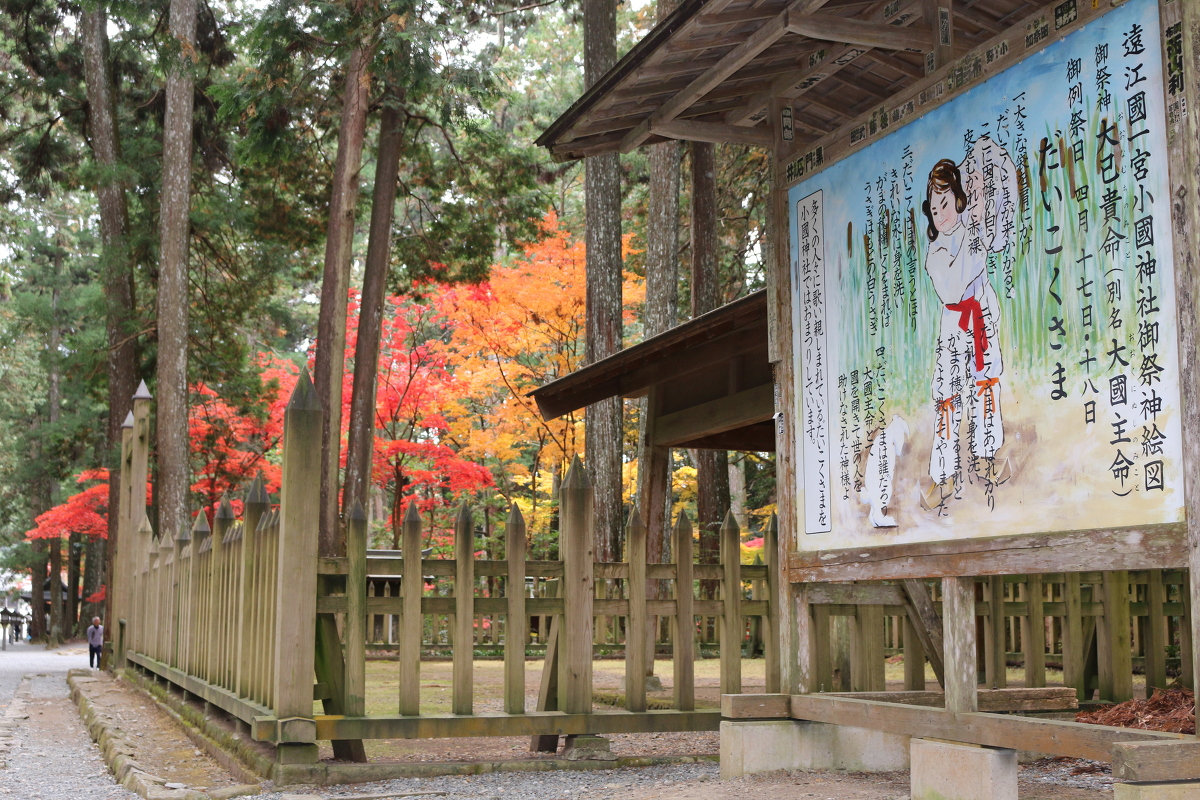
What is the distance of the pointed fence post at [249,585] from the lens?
23.3 feet

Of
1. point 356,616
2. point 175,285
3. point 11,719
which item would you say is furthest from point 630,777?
point 175,285

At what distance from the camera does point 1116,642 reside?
7.82 m

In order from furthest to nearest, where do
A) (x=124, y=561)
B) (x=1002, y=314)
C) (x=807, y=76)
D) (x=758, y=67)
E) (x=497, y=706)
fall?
(x=124, y=561) → (x=497, y=706) → (x=758, y=67) → (x=807, y=76) → (x=1002, y=314)

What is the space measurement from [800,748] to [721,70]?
12.3ft

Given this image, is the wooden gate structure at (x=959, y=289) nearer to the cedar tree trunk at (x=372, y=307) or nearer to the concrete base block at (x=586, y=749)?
the concrete base block at (x=586, y=749)

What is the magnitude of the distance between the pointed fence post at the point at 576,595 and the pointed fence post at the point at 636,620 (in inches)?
11.5

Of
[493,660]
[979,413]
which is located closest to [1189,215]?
[979,413]

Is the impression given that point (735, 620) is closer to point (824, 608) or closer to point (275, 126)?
point (824, 608)

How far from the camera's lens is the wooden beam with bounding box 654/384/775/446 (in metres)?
8.74

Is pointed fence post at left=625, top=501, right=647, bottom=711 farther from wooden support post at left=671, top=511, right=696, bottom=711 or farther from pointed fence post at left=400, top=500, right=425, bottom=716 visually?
pointed fence post at left=400, top=500, right=425, bottom=716

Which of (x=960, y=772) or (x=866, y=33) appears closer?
(x=960, y=772)

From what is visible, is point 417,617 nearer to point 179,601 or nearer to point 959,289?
point 959,289

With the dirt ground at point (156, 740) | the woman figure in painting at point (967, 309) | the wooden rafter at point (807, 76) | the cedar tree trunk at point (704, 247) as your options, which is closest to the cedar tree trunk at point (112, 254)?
the dirt ground at point (156, 740)

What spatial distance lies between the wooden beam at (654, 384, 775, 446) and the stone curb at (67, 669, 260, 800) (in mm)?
4750
